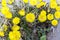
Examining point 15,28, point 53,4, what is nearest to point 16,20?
point 15,28

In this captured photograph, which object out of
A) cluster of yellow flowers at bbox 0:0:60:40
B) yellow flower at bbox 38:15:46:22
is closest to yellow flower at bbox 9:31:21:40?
cluster of yellow flowers at bbox 0:0:60:40

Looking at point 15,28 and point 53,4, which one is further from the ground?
point 53,4

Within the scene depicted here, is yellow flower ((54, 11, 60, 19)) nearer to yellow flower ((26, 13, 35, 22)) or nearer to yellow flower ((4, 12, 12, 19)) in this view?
yellow flower ((26, 13, 35, 22))

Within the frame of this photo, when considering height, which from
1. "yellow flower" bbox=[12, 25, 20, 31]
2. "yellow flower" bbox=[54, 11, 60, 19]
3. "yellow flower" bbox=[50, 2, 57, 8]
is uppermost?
"yellow flower" bbox=[50, 2, 57, 8]

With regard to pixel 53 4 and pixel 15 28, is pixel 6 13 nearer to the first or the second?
pixel 15 28

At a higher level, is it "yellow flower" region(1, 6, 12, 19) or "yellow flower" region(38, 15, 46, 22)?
"yellow flower" region(1, 6, 12, 19)

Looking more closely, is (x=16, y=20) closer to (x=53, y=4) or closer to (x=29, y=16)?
(x=29, y=16)

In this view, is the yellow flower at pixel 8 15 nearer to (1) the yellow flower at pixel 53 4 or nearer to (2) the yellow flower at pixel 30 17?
(2) the yellow flower at pixel 30 17

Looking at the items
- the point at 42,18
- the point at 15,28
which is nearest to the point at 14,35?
the point at 15,28

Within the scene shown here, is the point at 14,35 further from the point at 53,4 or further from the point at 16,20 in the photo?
the point at 53,4

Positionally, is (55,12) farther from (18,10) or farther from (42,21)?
(18,10)

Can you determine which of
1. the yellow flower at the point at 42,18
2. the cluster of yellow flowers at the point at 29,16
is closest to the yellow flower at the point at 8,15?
the cluster of yellow flowers at the point at 29,16
